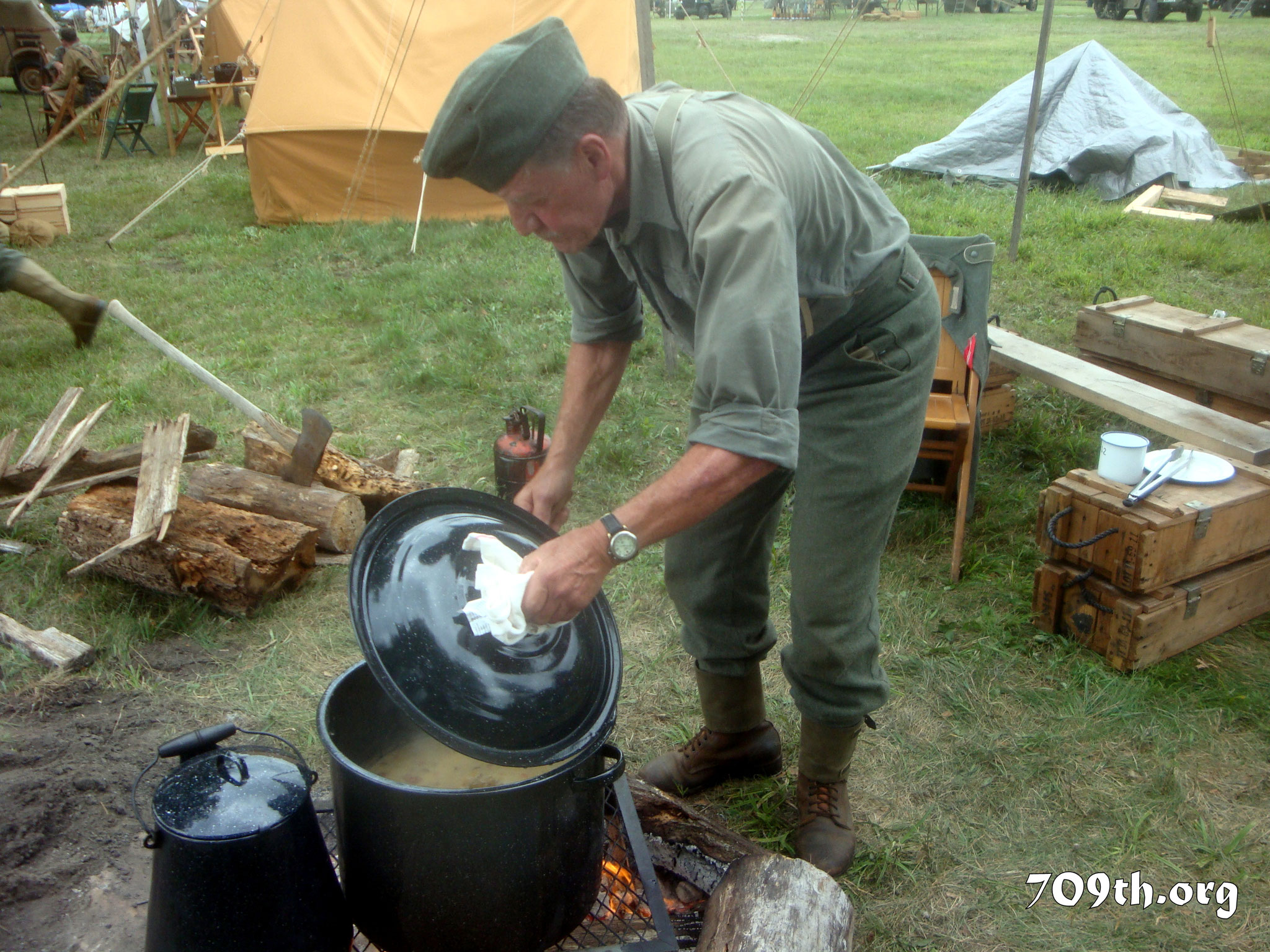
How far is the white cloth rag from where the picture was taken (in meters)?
1.61

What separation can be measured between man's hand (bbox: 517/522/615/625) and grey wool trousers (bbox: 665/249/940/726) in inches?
27.2

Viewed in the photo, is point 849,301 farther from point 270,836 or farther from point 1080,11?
point 1080,11

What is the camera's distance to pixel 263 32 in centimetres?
1446

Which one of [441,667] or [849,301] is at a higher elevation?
[849,301]

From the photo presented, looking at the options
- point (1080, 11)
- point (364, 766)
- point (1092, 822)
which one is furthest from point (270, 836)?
point (1080, 11)

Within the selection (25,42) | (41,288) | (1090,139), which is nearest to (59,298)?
(41,288)

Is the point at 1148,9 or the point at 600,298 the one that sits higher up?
the point at 1148,9

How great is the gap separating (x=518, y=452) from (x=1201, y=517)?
7.84 feet

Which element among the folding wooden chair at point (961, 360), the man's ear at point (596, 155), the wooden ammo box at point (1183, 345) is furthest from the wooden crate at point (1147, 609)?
the man's ear at point (596, 155)

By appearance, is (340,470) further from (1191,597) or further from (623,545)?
(1191,597)

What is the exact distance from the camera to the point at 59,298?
5.79 metres

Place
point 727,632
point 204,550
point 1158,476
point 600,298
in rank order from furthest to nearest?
point 204,550 → point 1158,476 → point 727,632 → point 600,298

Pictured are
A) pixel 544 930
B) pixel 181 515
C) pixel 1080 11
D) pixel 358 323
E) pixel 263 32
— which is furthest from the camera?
pixel 1080 11

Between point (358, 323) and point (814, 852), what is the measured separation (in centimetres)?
521
